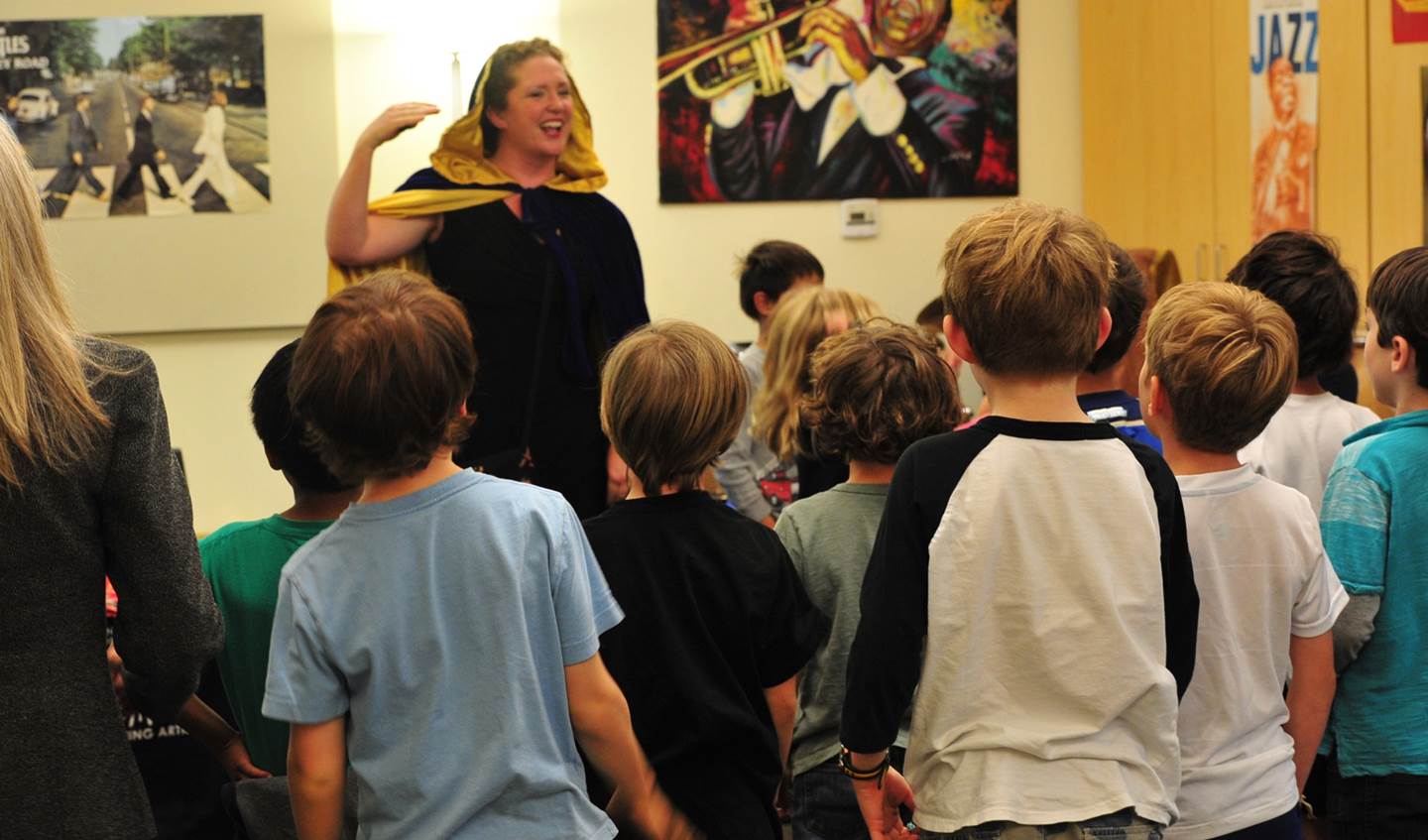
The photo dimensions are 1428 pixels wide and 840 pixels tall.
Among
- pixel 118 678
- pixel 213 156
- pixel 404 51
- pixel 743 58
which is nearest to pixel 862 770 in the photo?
pixel 118 678

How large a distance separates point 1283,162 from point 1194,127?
2.63 feet

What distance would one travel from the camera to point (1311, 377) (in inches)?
99.0

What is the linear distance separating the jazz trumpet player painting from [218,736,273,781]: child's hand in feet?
13.9

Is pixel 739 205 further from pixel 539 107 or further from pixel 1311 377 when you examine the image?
pixel 1311 377

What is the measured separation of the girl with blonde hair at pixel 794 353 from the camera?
133 inches

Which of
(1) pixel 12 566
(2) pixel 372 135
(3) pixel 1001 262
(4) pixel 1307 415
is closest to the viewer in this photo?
(1) pixel 12 566

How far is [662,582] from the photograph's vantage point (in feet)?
6.25

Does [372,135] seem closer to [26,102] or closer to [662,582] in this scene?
[662,582]

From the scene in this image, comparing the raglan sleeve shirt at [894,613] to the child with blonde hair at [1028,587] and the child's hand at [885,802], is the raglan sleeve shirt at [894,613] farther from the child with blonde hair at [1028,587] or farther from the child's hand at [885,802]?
the child's hand at [885,802]

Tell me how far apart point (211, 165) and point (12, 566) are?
15.0 feet

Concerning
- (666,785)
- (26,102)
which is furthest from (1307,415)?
(26,102)

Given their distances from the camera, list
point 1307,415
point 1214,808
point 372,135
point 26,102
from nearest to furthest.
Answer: point 1214,808, point 1307,415, point 372,135, point 26,102

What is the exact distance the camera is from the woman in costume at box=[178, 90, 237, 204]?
18.8 ft

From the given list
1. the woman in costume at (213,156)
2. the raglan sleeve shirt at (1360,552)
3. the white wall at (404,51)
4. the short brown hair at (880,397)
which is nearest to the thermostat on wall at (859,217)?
the white wall at (404,51)
